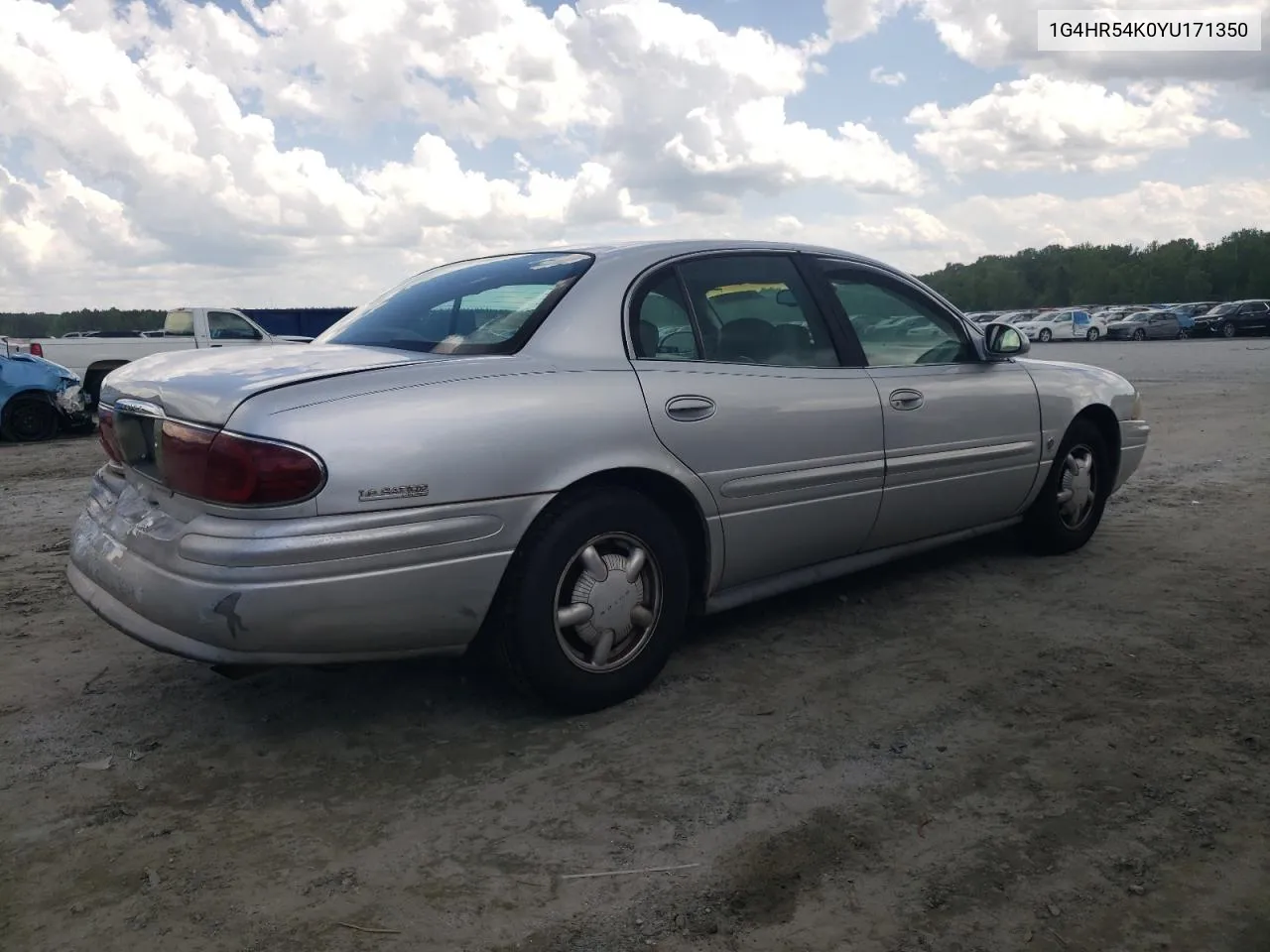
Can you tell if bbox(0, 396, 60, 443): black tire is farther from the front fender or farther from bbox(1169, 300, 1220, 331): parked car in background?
bbox(1169, 300, 1220, 331): parked car in background

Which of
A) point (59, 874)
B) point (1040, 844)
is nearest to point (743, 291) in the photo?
point (1040, 844)

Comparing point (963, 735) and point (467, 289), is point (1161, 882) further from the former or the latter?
point (467, 289)

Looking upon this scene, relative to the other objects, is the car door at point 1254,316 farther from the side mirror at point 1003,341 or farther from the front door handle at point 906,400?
the front door handle at point 906,400

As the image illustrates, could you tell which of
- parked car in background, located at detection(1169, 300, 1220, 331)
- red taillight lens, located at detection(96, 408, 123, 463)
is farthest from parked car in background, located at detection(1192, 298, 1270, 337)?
red taillight lens, located at detection(96, 408, 123, 463)

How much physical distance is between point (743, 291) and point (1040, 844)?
7.06ft

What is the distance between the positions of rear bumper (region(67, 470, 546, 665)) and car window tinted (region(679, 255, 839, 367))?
107cm

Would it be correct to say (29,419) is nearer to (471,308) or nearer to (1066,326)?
(471,308)

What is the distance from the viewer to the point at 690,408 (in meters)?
3.41

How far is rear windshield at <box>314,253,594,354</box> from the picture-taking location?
3279mm

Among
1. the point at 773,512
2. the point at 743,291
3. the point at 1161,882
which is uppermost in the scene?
the point at 743,291

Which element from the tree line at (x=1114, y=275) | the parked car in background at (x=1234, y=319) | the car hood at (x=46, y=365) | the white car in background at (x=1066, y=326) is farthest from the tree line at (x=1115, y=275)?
the car hood at (x=46, y=365)

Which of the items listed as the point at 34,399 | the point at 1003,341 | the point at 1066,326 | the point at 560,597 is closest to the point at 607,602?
the point at 560,597

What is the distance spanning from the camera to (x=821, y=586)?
185 inches

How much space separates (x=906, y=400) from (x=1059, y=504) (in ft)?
4.56
